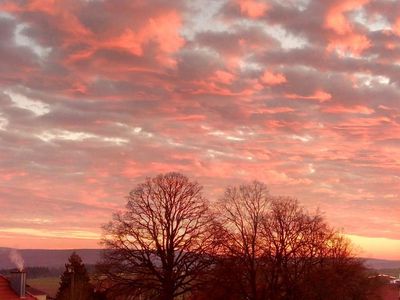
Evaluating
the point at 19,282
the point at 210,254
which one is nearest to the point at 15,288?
the point at 19,282

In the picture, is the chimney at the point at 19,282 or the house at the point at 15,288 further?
the chimney at the point at 19,282

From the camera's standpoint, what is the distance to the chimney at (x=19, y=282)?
59.5 m

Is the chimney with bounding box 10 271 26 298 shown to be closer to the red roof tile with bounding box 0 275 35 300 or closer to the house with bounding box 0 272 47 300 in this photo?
the house with bounding box 0 272 47 300

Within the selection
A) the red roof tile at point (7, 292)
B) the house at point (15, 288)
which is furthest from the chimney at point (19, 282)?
the red roof tile at point (7, 292)

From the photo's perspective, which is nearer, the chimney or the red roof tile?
the red roof tile

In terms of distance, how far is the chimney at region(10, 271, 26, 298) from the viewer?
2344 inches

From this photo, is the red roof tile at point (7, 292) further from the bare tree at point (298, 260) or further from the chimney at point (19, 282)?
the bare tree at point (298, 260)

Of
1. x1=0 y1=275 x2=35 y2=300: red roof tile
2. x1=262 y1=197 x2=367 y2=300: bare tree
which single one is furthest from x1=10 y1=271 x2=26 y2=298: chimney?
x1=262 y1=197 x2=367 y2=300: bare tree

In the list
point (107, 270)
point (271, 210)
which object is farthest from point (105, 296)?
point (271, 210)

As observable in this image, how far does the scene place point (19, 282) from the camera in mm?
59844

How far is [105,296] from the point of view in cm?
6431

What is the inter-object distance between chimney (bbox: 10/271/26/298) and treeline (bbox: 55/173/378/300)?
25.2 feet

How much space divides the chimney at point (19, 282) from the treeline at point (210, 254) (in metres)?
7.69

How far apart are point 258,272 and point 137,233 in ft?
37.9
